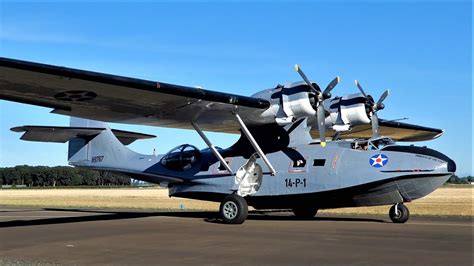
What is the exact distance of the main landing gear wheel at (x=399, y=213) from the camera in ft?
52.3

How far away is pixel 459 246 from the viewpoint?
1010cm

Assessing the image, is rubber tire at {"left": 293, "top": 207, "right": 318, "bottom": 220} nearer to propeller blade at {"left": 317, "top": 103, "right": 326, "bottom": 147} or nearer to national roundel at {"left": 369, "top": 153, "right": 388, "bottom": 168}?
propeller blade at {"left": 317, "top": 103, "right": 326, "bottom": 147}

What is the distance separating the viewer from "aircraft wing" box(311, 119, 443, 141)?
850 inches

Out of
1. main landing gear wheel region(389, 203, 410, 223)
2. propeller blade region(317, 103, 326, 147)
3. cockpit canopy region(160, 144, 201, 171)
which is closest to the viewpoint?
main landing gear wheel region(389, 203, 410, 223)

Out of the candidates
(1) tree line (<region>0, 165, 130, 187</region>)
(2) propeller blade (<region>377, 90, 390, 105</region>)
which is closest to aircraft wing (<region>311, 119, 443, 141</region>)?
(2) propeller blade (<region>377, 90, 390, 105</region>)

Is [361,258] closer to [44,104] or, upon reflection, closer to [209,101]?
[209,101]

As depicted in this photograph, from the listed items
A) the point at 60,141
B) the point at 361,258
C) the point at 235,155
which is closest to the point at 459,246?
the point at 361,258

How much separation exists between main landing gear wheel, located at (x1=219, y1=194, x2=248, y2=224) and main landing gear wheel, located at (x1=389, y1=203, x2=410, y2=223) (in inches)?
183

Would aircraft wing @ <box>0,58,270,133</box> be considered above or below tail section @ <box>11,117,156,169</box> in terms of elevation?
above

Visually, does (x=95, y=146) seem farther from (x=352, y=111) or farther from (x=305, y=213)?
(x=352, y=111)

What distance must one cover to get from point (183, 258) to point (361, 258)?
3.03 meters

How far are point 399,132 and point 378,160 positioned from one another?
857 centimetres

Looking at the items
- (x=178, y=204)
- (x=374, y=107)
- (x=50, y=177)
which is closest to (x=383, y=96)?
(x=374, y=107)

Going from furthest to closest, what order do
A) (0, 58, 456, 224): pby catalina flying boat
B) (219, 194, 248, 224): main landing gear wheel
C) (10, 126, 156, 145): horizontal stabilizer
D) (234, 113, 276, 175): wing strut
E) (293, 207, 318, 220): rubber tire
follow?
(10, 126, 156, 145): horizontal stabilizer, (293, 207, 318, 220): rubber tire, (234, 113, 276, 175): wing strut, (219, 194, 248, 224): main landing gear wheel, (0, 58, 456, 224): pby catalina flying boat
